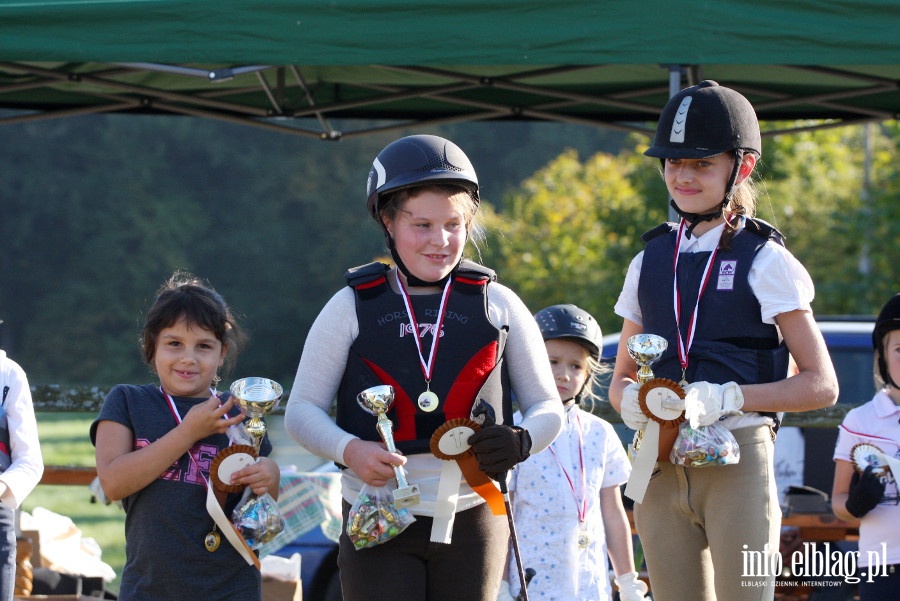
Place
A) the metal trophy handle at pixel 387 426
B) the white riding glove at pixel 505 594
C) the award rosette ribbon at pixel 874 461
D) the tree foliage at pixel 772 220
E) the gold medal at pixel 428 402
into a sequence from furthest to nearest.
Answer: the tree foliage at pixel 772 220 < the award rosette ribbon at pixel 874 461 < the white riding glove at pixel 505 594 < the gold medal at pixel 428 402 < the metal trophy handle at pixel 387 426

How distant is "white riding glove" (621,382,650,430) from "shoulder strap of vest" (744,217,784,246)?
22.7 inches

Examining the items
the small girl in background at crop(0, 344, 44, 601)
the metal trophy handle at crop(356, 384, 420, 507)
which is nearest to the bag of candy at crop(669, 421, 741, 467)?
the metal trophy handle at crop(356, 384, 420, 507)

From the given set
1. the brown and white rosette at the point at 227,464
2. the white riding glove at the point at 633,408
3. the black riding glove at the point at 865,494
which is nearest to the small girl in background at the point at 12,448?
the brown and white rosette at the point at 227,464

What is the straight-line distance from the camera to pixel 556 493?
436 cm

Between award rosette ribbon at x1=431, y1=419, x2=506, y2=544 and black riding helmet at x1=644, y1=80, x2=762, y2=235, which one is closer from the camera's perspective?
award rosette ribbon at x1=431, y1=419, x2=506, y2=544

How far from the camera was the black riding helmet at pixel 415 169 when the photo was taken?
3230 mm

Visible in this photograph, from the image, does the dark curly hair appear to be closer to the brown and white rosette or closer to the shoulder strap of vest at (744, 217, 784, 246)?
the brown and white rosette

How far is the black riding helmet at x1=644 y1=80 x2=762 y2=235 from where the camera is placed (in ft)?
11.5

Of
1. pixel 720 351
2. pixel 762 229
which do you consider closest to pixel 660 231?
pixel 762 229

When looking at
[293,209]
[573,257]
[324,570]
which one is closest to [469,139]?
[293,209]

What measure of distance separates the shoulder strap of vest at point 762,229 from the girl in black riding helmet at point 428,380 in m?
0.73

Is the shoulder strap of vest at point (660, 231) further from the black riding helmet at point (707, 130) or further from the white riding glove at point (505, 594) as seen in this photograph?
the white riding glove at point (505, 594)

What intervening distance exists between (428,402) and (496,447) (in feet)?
0.77

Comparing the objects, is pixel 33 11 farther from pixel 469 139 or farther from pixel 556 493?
pixel 469 139
